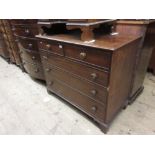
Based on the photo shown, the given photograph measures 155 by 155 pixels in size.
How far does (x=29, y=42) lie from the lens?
173cm

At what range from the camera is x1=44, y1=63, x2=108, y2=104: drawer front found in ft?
3.59

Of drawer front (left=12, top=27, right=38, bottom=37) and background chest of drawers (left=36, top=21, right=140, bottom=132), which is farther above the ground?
drawer front (left=12, top=27, right=38, bottom=37)

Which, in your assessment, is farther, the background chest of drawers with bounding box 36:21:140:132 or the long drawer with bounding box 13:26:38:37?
the long drawer with bounding box 13:26:38:37

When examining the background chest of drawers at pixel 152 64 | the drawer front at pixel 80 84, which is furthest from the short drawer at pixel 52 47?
the background chest of drawers at pixel 152 64

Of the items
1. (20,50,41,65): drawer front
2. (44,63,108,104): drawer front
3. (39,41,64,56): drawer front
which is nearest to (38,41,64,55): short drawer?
(39,41,64,56): drawer front

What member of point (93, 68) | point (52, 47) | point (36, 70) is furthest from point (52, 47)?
point (36, 70)

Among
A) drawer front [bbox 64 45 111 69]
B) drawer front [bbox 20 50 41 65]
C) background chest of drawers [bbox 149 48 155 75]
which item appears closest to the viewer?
drawer front [bbox 64 45 111 69]

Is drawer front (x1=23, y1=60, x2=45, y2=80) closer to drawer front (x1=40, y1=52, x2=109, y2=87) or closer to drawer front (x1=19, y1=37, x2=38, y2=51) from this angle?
drawer front (x1=19, y1=37, x2=38, y2=51)

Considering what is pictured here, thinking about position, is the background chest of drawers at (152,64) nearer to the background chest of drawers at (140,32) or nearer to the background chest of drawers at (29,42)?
the background chest of drawers at (140,32)

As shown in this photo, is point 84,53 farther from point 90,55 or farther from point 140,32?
point 140,32

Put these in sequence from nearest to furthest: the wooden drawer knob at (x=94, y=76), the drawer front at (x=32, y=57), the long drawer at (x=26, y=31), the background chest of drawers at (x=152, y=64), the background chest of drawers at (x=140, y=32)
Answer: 1. the wooden drawer knob at (x=94, y=76)
2. the background chest of drawers at (x=140, y=32)
3. the long drawer at (x=26, y=31)
4. the drawer front at (x=32, y=57)
5. the background chest of drawers at (x=152, y=64)

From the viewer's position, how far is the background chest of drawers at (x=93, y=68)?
97cm

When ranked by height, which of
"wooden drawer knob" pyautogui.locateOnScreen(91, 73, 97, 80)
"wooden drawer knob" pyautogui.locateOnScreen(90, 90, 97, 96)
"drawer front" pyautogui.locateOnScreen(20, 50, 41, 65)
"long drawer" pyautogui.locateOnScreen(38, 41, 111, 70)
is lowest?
"wooden drawer knob" pyautogui.locateOnScreen(90, 90, 97, 96)
